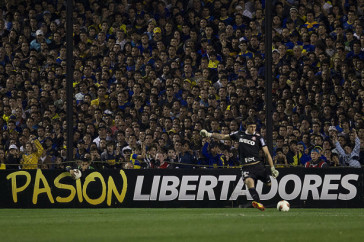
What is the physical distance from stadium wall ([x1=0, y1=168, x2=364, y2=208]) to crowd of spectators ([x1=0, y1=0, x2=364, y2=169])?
36 centimetres

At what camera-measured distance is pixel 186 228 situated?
1013 cm

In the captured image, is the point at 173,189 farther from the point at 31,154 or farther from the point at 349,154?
the point at 349,154

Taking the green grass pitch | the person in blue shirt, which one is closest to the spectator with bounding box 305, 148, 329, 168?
the person in blue shirt

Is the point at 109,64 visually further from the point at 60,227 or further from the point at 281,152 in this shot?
the point at 60,227

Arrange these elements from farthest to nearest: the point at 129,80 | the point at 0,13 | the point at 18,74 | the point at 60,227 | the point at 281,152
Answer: the point at 0,13
the point at 18,74
the point at 129,80
the point at 281,152
the point at 60,227

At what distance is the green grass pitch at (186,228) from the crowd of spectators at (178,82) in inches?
152

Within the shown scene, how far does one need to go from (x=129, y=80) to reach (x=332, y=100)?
506 cm

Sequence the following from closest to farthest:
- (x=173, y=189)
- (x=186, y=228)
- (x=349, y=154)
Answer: (x=186, y=228) → (x=349, y=154) → (x=173, y=189)

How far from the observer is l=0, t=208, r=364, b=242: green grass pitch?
8.90 m

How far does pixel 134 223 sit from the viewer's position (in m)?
11.2

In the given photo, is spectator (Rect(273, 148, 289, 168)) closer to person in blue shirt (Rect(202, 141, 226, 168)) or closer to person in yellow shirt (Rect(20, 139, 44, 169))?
person in blue shirt (Rect(202, 141, 226, 168))

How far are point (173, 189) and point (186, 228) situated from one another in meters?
6.15

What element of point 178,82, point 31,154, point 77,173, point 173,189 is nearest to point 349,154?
point 173,189

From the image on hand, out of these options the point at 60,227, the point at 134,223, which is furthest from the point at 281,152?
the point at 60,227
